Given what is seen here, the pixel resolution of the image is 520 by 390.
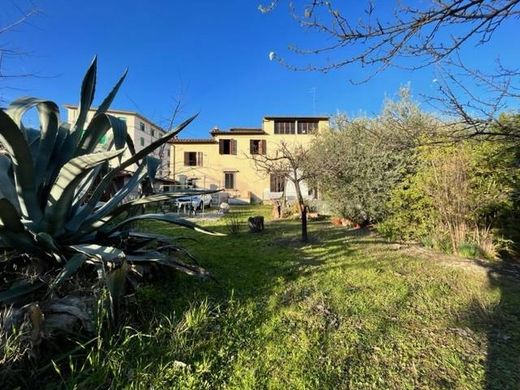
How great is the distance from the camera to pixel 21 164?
2.29 meters

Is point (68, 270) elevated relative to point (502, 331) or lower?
elevated

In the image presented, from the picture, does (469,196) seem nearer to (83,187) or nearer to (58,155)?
(83,187)

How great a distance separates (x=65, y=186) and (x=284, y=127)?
78.8 feet

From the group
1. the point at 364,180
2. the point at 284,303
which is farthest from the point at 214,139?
the point at 284,303

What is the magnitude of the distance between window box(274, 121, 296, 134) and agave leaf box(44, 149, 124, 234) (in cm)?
2368

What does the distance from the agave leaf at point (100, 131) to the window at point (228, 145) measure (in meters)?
22.8

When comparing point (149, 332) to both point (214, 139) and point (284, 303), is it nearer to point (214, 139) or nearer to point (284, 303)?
point (284, 303)

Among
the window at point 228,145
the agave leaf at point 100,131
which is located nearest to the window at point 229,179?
the window at point 228,145

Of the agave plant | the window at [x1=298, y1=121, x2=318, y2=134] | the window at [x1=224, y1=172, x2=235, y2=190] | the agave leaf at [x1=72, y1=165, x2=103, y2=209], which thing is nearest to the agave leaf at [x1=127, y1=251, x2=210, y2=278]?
the agave plant

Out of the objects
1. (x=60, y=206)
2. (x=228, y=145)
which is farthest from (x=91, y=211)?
(x=228, y=145)

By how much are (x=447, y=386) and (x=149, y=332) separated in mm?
2090

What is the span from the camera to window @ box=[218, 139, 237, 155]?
25.5m

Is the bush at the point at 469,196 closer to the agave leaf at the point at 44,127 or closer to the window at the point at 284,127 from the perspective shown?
the agave leaf at the point at 44,127

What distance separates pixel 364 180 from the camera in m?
8.75
